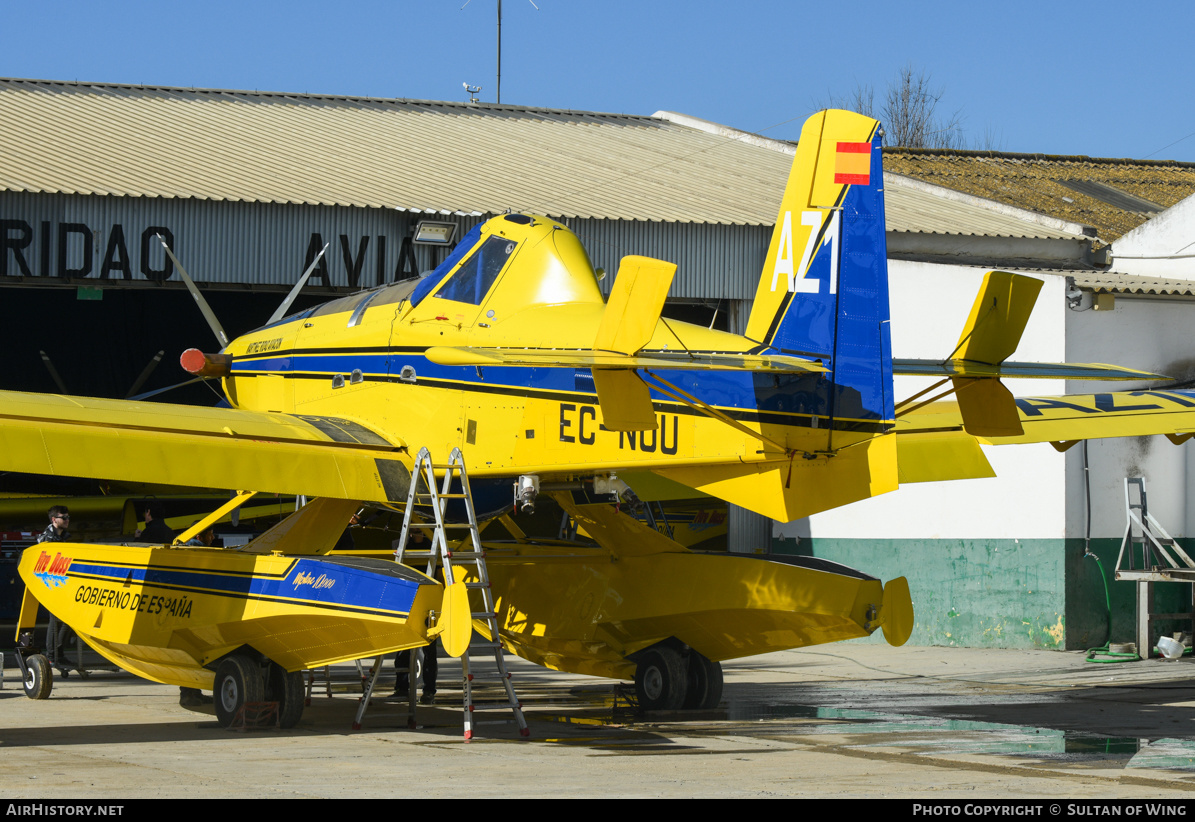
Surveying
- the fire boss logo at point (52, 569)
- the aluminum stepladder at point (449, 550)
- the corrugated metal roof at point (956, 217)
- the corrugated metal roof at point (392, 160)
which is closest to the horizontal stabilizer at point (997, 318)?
the aluminum stepladder at point (449, 550)

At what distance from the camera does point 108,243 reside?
17.5m

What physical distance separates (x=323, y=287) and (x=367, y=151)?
454 cm

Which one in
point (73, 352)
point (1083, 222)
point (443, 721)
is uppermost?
point (1083, 222)

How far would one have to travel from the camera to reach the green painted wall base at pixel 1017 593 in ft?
55.5

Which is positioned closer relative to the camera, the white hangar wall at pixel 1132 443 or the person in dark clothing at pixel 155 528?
the person in dark clothing at pixel 155 528

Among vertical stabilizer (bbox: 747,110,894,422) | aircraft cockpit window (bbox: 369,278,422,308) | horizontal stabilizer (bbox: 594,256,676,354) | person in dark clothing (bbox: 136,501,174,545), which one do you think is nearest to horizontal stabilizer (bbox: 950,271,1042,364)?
vertical stabilizer (bbox: 747,110,894,422)

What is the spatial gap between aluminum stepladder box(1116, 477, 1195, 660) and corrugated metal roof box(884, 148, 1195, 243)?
787 centimetres

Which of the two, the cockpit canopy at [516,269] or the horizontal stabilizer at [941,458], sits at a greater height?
the cockpit canopy at [516,269]

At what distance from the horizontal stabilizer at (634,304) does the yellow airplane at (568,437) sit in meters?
0.02

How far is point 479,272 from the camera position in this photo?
35.9ft

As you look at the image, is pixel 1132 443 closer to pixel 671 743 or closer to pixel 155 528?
pixel 671 743

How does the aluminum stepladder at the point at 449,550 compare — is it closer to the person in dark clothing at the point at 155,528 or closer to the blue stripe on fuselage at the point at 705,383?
the blue stripe on fuselage at the point at 705,383
